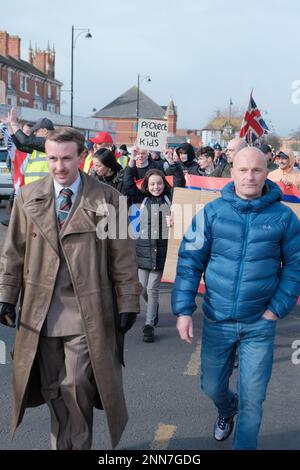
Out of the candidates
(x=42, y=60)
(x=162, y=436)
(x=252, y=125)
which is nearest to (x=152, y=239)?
(x=162, y=436)

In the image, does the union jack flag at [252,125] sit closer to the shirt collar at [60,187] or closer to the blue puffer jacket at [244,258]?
the blue puffer jacket at [244,258]

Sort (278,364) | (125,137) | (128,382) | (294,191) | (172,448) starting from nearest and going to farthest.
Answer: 1. (172,448)
2. (128,382)
3. (278,364)
4. (294,191)
5. (125,137)

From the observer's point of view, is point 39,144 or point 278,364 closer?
point 278,364

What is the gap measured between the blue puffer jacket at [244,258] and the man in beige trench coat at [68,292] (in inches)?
17.7

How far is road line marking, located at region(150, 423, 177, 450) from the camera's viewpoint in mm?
3678

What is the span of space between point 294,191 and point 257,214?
3718 millimetres

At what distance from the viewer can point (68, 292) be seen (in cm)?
306

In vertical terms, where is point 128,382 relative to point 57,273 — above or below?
below

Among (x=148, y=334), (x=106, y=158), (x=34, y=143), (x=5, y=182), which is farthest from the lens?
(x=5, y=182)

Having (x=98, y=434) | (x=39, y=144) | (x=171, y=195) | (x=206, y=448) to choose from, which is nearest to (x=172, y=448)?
(x=206, y=448)

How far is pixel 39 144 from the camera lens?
21.5 feet

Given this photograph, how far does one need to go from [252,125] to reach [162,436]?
7018mm

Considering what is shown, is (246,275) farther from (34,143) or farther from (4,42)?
(4,42)
